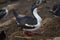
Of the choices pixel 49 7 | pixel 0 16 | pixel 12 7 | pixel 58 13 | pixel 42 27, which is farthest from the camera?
pixel 12 7

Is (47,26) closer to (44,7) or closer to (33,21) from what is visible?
(33,21)

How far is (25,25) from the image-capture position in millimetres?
6910

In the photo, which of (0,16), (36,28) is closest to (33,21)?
(36,28)

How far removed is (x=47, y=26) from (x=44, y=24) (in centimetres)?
15

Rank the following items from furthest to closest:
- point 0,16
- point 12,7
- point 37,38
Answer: point 12,7
point 0,16
point 37,38

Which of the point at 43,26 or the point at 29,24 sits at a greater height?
the point at 43,26

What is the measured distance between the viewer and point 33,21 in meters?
7.07

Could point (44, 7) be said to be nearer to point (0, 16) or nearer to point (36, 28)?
point (0, 16)

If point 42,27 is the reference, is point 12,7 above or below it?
above

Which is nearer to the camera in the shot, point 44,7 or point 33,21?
point 33,21

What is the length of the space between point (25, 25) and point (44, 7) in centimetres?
287

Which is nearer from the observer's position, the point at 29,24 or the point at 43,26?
the point at 29,24

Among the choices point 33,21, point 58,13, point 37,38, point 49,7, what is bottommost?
point 37,38

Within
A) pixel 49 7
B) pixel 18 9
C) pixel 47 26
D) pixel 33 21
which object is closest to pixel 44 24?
pixel 47 26
